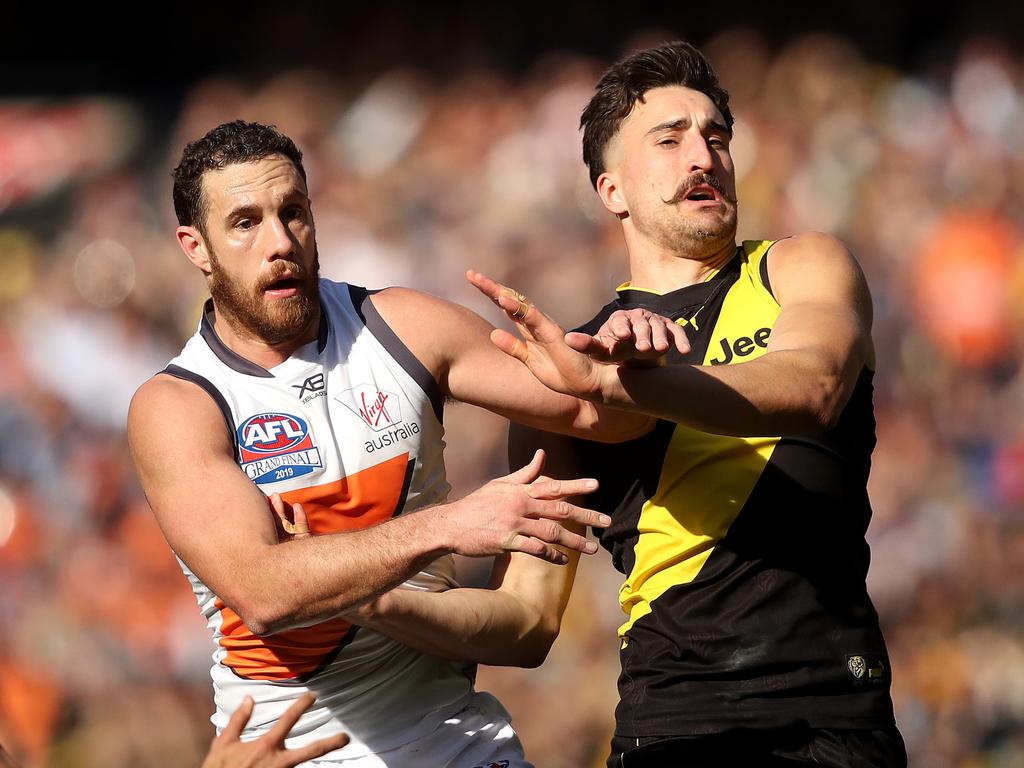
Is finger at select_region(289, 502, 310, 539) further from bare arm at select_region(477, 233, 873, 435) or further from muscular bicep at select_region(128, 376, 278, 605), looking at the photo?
bare arm at select_region(477, 233, 873, 435)

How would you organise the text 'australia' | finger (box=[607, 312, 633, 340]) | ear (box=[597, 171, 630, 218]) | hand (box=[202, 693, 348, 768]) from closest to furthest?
hand (box=[202, 693, 348, 768]), finger (box=[607, 312, 633, 340]), the text 'australia', ear (box=[597, 171, 630, 218])

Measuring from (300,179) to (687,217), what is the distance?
115 centimetres

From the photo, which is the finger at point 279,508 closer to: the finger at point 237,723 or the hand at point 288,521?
the hand at point 288,521

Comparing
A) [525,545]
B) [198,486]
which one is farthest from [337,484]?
[525,545]

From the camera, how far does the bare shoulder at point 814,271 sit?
11.0ft

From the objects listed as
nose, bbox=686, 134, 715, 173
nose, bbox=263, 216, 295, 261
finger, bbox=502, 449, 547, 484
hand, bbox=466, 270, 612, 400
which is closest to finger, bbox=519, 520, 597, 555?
finger, bbox=502, 449, 547, 484

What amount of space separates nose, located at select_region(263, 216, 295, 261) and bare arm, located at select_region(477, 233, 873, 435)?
3.02 ft

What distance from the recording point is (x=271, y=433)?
3496 mm

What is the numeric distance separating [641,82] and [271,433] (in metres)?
1.62

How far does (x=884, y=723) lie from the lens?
326 cm

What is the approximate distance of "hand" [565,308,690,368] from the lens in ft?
8.86

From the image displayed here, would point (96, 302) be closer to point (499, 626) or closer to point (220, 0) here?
point (220, 0)

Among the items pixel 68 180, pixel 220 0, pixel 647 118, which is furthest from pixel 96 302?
pixel 647 118

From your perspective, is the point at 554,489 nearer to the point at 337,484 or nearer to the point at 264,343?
the point at 337,484
